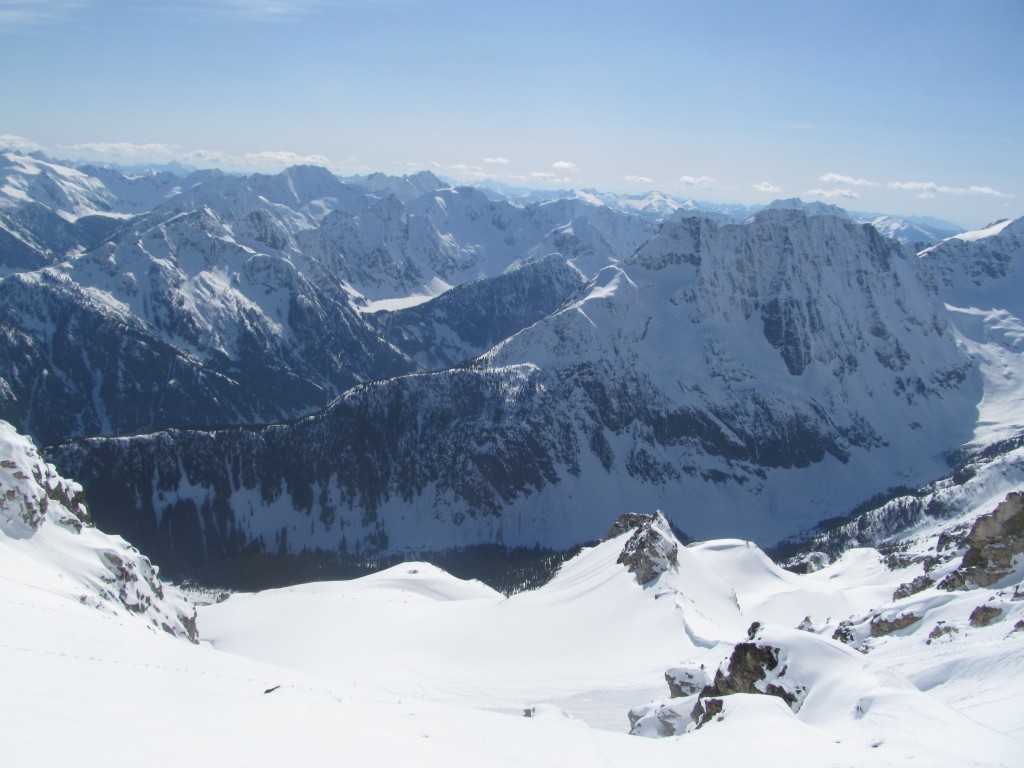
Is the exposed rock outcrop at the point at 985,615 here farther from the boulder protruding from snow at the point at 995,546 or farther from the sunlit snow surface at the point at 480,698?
the boulder protruding from snow at the point at 995,546

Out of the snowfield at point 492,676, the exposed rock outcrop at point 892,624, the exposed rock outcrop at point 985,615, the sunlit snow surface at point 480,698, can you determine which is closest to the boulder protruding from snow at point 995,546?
the snowfield at point 492,676

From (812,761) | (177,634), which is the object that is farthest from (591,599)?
(812,761)

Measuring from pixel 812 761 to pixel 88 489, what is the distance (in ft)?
726

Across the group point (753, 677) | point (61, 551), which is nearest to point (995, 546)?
point (753, 677)

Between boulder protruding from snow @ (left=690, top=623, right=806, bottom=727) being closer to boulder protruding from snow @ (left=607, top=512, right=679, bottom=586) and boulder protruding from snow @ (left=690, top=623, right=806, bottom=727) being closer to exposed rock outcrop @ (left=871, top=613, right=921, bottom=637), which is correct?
exposed rock outcrop @ (left=871, top=613, right=921, bottom=637)

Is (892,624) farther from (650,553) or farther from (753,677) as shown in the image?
(650,553)

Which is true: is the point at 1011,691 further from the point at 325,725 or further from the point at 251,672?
the point at 251,672

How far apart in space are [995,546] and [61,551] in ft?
284

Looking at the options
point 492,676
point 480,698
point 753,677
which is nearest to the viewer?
point 753,677

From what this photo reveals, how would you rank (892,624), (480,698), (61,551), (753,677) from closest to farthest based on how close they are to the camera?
(753,677), (892,624), (480,698), (61,551)

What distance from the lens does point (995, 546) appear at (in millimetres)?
62406

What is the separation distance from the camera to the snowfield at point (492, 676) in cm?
2558

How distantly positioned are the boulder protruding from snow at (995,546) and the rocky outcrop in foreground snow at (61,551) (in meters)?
75.3

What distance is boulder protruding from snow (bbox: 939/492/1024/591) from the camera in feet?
200
